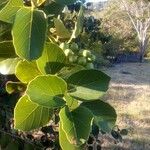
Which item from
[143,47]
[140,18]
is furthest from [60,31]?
[143,47]

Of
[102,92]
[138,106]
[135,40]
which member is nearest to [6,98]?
[102,92]

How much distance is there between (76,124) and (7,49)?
168 millimetres

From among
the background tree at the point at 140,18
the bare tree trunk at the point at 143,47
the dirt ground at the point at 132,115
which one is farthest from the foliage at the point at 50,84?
the bare tree trunk at the point at 143,47

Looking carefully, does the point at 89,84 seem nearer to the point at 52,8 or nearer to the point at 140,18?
the point at 52,8

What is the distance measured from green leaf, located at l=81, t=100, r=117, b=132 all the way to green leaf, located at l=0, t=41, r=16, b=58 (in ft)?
0.43

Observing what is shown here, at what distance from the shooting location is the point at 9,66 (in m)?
0.63

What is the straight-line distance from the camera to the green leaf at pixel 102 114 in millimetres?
572

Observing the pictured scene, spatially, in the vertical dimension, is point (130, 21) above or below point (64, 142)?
below

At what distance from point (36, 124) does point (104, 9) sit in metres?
31.2

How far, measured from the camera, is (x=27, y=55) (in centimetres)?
52

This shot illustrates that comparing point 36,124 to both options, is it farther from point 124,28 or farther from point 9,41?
point 124,28

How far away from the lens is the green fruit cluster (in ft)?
1.90

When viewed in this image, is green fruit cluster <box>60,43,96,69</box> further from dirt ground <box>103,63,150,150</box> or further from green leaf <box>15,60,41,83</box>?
dirt ground <box>103,63,150,150</box>

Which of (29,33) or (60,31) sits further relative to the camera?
(60,31)
